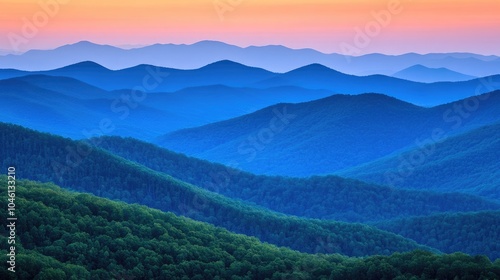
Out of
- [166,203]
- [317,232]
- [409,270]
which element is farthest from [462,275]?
[166,203]

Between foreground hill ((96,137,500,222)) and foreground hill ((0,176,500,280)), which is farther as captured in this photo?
foreground hill ((96,137,500,222))

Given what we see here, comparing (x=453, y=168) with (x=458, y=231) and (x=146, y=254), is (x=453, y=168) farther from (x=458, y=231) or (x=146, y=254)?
(x=146, y=254)

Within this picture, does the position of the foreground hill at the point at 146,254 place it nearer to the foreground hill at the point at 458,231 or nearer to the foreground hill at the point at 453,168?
the foreground hill at the point at 458,231

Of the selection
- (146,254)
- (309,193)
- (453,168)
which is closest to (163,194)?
(309,193)

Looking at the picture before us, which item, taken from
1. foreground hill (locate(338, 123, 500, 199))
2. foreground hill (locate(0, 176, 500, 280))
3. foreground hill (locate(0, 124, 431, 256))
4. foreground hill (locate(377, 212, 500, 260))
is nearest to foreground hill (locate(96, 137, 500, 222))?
foreground hill (locate(377, 212, 500, 260))

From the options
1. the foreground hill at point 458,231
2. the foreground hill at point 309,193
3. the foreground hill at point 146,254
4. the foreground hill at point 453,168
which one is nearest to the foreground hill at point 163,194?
the foreground hill at point 458,231

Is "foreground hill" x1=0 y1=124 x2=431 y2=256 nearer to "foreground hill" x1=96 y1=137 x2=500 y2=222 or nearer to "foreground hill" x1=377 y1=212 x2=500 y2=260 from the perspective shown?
"foreground hill" x1=377 y1=212 x2=500 y2=260

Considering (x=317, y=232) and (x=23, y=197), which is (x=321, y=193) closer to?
(x=317, y=232)
